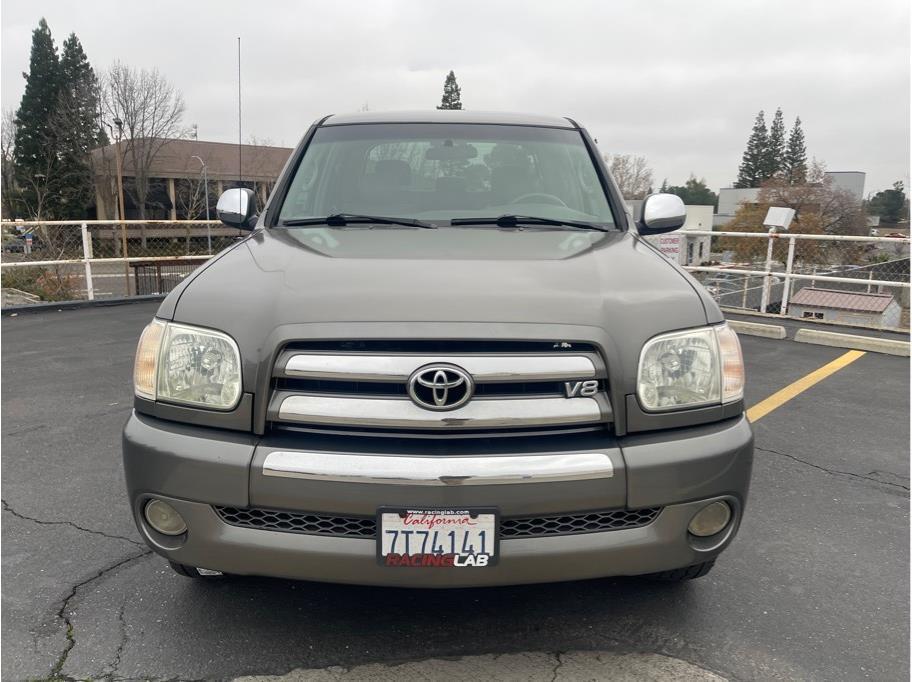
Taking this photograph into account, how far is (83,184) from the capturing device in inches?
1980

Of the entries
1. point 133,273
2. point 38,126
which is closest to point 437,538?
point 133,273

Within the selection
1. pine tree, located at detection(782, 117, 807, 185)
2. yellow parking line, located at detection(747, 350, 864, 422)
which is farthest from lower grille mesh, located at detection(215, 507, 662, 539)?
pine tree, located at detection(782, 117, 807, 185)

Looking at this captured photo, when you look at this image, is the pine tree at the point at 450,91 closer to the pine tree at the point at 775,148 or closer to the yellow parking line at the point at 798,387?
the pine tree at the point at 775,148

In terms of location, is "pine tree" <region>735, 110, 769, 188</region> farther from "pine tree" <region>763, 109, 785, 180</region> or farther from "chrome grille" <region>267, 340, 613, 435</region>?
"chrome grille" <region>267, 340, 613, 435</region>

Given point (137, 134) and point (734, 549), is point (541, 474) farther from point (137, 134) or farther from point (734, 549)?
point (137, 134)

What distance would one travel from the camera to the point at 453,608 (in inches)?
98.5

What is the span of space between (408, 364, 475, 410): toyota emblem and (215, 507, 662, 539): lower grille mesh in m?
0.37

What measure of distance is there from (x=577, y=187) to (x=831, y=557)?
1.99 m

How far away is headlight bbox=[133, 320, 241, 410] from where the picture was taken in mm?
2008

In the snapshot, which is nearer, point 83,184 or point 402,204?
point 402,204

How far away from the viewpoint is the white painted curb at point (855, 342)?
732 centimetres

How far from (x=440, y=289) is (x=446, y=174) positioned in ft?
4.39

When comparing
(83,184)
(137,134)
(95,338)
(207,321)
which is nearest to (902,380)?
(207,321)

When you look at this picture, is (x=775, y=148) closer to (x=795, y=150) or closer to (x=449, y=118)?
(x=795, y=150)
